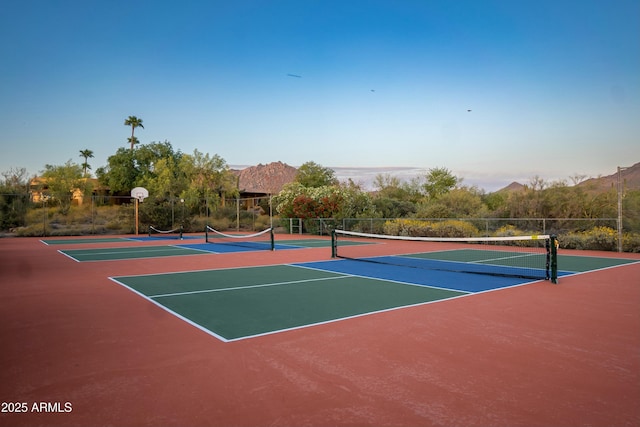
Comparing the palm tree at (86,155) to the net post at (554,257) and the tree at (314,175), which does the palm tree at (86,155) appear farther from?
the net post at (554,257)

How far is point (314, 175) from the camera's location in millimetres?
56406

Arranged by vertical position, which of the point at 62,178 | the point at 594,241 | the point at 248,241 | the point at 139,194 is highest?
the point at 62,178

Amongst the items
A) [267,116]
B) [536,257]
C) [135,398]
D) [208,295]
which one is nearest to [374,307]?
[208,295]

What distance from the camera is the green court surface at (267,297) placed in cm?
631

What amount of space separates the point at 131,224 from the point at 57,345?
27847mm

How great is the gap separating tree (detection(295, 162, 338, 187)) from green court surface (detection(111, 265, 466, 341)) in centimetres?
4494

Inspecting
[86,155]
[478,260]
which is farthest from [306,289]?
[86,155]

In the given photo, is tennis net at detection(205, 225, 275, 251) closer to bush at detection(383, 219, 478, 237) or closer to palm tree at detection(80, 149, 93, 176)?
bush at detection(383, 219, 478, 237)

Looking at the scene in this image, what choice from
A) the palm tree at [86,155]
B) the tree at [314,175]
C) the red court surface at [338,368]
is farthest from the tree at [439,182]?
the palm tree at [86,155]

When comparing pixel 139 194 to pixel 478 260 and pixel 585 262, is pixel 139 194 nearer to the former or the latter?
pixel 478 260

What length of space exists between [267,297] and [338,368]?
12.6 feet

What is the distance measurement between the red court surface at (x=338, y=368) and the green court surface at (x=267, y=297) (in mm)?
384

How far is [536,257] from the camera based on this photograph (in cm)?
1524

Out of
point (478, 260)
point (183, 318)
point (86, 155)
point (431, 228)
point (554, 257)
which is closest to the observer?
point (183, 318)
